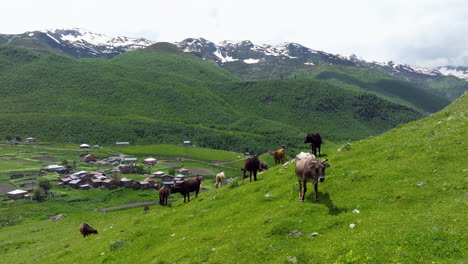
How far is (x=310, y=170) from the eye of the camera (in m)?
19.3

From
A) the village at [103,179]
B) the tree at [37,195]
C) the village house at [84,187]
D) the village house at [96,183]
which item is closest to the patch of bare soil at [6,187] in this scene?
the village at [103,179]

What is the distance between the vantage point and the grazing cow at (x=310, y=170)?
18.9m

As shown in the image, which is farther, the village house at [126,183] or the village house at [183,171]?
the village house at [183,171]

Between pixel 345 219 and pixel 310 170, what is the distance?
13.3 ft

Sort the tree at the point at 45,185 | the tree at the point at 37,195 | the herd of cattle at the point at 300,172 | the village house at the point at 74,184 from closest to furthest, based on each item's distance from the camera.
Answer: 1. the herd of cattle at the point at 300,172
2. the tree at the point at 37,195
3. the tree at the point at 45,185
4. the village house at the point at 74,184

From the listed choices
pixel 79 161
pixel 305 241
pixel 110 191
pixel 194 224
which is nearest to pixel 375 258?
pixel 305 241

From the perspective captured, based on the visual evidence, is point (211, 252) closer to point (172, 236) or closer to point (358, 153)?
point (172, 236)

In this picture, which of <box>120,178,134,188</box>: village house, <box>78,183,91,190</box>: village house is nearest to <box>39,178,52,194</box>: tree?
<box>78,183,91,190</box>: village house

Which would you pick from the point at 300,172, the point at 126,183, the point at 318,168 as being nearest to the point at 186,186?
the point at 300,172

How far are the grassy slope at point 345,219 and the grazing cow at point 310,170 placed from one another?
106 cm

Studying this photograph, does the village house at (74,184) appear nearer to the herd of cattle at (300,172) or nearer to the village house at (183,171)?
the village house at (183,171)

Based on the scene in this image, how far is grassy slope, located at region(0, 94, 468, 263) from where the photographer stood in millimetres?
12750

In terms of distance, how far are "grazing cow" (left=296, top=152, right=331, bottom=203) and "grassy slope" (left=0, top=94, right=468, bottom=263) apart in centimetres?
106

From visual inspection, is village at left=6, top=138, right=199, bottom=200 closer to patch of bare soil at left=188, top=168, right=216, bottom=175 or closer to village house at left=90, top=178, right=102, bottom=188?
village house at left=90, top=178, right=102, bottom=188
